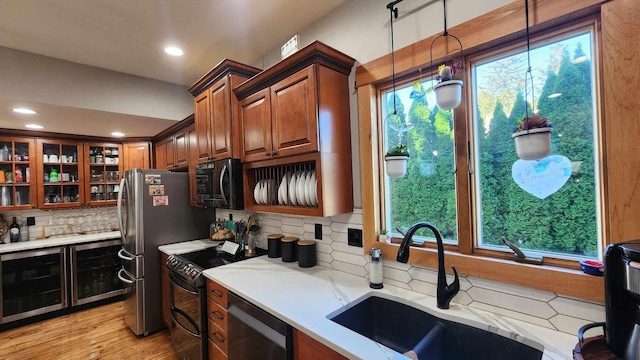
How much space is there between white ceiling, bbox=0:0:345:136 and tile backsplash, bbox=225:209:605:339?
4.83 feet

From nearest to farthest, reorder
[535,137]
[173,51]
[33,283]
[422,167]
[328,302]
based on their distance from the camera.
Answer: [535,137] < [328,302] < [422,167] < [173,51] < [33,283]

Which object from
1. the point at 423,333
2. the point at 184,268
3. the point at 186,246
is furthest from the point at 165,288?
the point at 423,333

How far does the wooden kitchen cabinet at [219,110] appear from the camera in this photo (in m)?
2.14

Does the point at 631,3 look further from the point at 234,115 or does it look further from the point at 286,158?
the point at 234,115

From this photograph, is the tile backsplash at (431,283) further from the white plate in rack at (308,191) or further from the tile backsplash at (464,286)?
the white plate in rack at (308,191)

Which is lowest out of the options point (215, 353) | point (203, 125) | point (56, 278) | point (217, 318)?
point (215, 353)

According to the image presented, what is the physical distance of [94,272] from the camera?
11.4 ft

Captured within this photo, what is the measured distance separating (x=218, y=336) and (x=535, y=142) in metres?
2.03

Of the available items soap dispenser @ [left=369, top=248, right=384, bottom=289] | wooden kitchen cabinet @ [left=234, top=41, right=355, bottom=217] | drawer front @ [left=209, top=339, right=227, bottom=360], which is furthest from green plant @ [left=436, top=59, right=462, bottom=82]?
A: drawer front @ [left=209, top=339, right=227, bottom=360]

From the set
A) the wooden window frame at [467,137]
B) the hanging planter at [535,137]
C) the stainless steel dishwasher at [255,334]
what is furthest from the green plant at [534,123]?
the stainless steel dishwasher at [255,334]

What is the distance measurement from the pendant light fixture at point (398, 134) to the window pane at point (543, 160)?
1.13ft

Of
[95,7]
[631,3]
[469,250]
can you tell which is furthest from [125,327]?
[631,3]

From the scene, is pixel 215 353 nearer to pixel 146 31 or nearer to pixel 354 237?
pixel 354 237

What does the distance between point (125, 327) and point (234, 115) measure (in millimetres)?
2600
